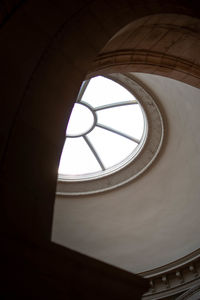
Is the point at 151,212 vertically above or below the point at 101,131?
below

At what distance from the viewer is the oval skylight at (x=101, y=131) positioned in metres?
9.76

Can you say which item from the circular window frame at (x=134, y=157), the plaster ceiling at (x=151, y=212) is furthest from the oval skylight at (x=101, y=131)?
the plaster ceiling at (x=151, y=212)

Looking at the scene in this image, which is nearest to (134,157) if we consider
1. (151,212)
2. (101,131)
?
(101,131)

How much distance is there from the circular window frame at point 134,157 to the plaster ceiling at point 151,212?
181mm

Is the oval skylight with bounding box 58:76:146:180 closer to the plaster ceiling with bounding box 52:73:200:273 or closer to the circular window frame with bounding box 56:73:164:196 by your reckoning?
the circular window frame with bounding box 56:73:164:196

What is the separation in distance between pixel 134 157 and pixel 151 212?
174 cm

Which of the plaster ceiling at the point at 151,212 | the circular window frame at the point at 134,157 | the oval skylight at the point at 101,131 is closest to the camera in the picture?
the circular window frame at the point at 134,157

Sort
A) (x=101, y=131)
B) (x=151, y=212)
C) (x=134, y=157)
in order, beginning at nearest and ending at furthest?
1. (x=134, y=157)
2. (x=151, y=212)
3. (x=101, y=131)

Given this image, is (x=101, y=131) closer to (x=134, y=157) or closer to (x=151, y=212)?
(x=134, y=157)

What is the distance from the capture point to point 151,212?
1026cm

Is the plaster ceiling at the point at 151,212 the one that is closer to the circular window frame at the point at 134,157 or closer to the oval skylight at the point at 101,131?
the circular window frame at the point at 134,157

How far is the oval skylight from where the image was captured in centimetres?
976

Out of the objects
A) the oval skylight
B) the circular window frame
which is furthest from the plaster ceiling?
the oval skylight

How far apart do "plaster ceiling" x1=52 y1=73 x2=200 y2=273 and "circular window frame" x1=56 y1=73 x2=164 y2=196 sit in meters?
0.18
